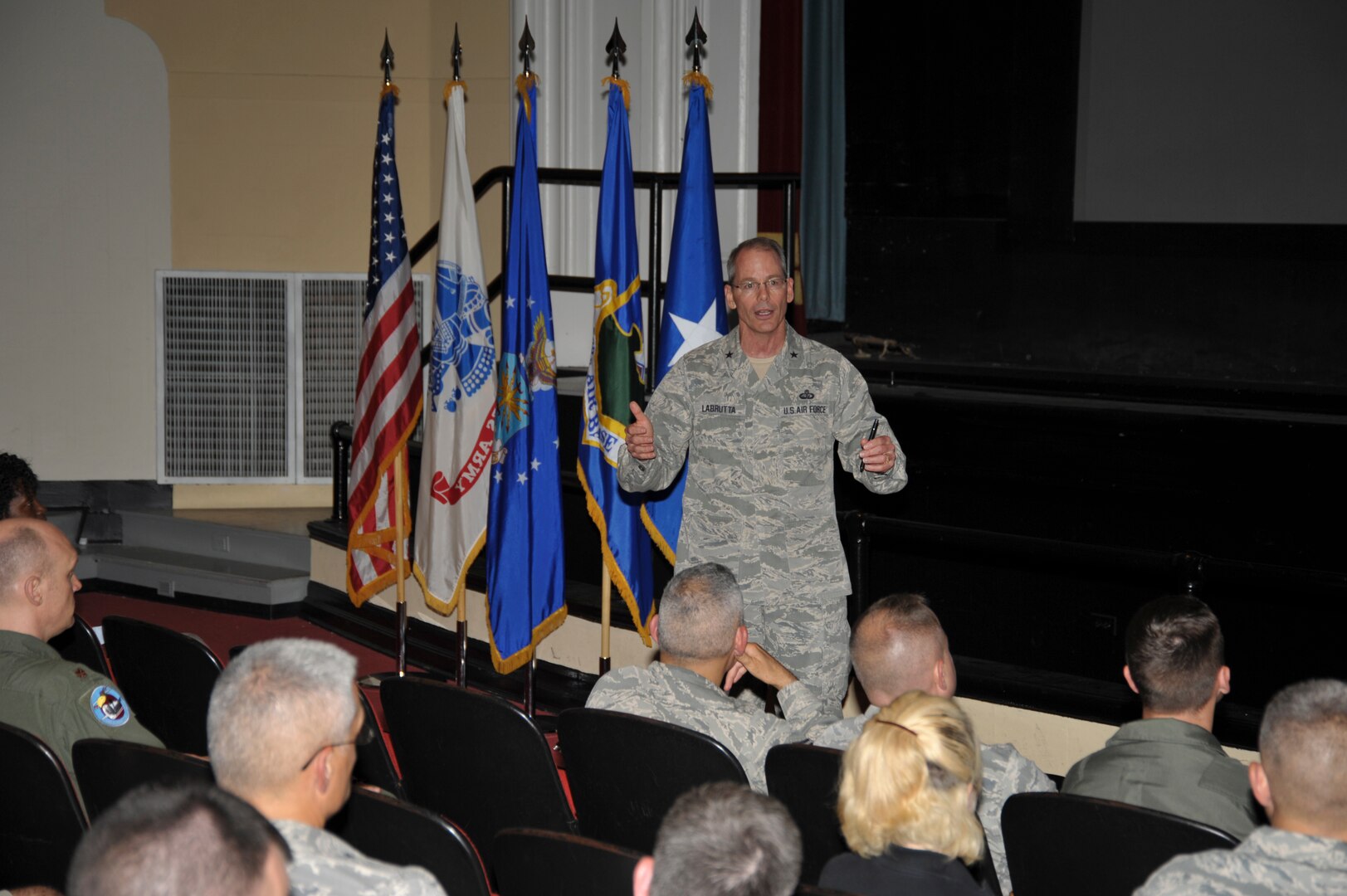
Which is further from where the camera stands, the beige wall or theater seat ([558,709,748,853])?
the beige wall

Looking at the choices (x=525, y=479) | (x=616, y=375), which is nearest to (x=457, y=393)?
(x=525, y=479)

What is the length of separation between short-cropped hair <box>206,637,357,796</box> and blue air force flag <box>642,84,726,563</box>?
8.08 ft

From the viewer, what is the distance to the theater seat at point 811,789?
2221 mm

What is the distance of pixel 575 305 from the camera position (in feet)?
22.2

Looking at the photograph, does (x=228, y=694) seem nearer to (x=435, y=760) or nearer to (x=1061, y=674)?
(x=435, y=760)

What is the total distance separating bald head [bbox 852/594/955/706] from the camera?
2395mm

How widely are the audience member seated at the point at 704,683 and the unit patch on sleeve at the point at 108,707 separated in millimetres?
924

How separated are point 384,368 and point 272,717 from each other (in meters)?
3.31

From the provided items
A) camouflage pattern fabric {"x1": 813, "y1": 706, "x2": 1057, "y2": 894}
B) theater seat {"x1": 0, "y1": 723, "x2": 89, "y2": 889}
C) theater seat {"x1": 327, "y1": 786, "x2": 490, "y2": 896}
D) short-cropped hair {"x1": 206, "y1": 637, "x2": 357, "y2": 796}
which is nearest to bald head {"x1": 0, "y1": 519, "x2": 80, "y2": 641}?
theater seat {"x1": 0, "y1": 723, "x2": 89, "y2": 889}

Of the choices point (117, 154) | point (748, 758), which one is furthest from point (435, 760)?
point (117, 154)

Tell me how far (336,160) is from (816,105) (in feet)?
10.5

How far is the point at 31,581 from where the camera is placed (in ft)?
8.69

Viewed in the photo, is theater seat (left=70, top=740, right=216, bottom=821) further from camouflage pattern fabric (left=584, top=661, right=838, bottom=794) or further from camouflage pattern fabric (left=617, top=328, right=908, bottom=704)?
camouflage pattern fabric (left=617, top=328, right=908, bottom=704)

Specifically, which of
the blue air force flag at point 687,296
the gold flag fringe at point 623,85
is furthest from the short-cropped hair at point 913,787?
the gold flag fringe at point 623,85
